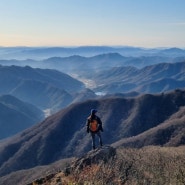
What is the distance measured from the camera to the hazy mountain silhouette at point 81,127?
102625 millimetres

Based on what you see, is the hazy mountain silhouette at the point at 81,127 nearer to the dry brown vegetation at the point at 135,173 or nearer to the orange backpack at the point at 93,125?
the orange backpack at the point at 93,125

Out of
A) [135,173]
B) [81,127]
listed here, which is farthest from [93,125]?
[81,127]

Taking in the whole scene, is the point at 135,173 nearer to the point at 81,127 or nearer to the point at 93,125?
the point at 93,125

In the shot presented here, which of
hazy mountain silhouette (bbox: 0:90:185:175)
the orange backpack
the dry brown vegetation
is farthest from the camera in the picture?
hazy mountain silhouette (bbox: 0:90:185:175)

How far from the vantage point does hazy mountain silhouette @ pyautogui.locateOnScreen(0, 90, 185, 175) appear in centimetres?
10262

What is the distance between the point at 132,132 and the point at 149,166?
297 ft

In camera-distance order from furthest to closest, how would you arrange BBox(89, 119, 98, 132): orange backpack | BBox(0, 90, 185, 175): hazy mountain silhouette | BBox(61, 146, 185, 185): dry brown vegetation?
1. BBox(0, 90, 185, 175): hazy mountain silhouette
2. BBox(89, 119, 98, 132): orange backpack
3. BBox(61, 146, 185, 185): dry brown vegetation

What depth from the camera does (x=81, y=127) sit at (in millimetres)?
116000

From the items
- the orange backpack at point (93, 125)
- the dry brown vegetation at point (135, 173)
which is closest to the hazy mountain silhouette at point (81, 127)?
the orange backpack at point (93, 125)

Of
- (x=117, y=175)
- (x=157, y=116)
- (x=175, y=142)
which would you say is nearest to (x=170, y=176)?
(x=117, y=175)

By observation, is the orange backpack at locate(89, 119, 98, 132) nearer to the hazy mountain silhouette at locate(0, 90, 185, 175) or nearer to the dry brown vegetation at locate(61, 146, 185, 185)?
the dry brown vegetation at locate(61, 146, 185, 185)

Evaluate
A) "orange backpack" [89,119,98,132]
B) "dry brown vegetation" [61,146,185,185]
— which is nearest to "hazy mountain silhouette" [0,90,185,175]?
"orange backpack" [89,119,98,132]

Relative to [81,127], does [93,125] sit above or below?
above

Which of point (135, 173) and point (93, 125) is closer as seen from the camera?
point (135, 173)
